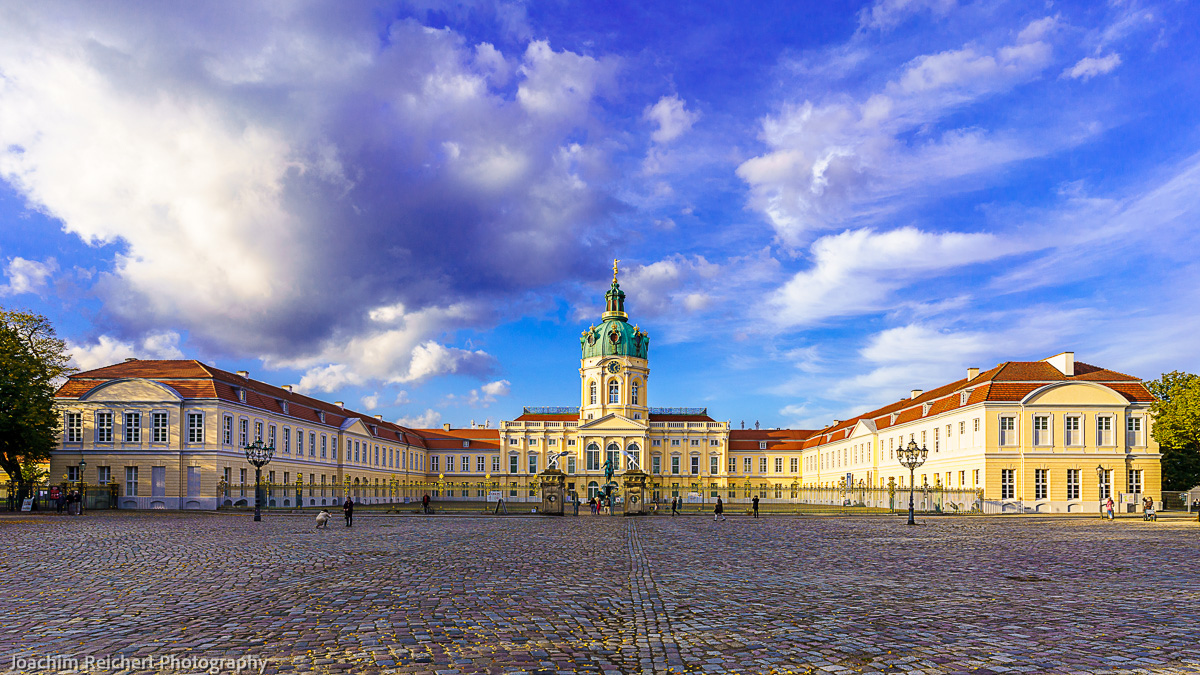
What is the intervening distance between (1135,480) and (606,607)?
58896mm

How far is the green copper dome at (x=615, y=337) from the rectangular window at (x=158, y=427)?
62295mm

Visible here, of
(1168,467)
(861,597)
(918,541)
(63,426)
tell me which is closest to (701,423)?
(1168,467)

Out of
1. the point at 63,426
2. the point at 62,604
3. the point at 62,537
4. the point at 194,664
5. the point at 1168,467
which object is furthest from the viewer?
the point at 1168,467

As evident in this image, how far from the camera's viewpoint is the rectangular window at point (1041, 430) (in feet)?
189

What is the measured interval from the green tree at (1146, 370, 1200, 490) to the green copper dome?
60.9m

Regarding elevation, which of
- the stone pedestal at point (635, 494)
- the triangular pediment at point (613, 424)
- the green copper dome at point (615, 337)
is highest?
the green copper dome at point (615, 337)

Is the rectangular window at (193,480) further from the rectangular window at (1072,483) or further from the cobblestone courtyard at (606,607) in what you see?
the rectangular window at (1072,483)

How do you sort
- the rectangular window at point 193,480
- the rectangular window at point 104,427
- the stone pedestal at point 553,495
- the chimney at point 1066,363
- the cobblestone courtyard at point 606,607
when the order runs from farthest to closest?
the chimney at point 1066,363, the rectangular window at point 104,427, the rectangular window at point 193,480, the stone pedestal at point 553,495, the cobblestone courtyard at point 606,607

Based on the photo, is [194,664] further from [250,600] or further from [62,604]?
[62,604]

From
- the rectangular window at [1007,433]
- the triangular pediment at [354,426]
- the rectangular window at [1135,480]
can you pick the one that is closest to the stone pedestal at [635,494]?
the rectangular window at [1007,433]

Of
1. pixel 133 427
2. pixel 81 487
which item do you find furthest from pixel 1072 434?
pixel 133 427

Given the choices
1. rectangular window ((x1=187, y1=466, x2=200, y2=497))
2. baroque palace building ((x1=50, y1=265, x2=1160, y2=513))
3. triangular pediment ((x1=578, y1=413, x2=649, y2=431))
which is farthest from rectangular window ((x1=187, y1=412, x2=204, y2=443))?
triangular pediment ((x1=578, y1=413, x2=649, y2=431))

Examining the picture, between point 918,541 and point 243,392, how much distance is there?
158ft

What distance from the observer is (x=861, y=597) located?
14.1 m
